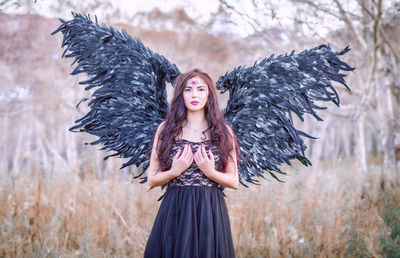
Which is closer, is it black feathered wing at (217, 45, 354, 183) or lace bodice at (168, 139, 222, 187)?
lace bodice at (168, 139, 222, 187)

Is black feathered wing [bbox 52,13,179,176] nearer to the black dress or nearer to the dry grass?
the black dress

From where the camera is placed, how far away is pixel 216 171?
6.86ft

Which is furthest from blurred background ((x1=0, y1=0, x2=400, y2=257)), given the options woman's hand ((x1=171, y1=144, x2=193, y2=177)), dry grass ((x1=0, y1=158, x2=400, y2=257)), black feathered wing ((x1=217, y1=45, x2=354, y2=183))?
woman's hand ((x1=171, y1=144, x2=193, y2=177))

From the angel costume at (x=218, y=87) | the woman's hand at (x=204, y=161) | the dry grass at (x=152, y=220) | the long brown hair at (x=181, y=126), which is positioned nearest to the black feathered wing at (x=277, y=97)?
the angel costume at (x=218, y=87)

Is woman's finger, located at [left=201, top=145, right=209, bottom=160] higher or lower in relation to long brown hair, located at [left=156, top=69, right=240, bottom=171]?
lower

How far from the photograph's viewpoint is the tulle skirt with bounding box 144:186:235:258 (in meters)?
2.03

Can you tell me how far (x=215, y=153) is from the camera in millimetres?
2199

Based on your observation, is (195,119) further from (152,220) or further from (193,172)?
(152,220)

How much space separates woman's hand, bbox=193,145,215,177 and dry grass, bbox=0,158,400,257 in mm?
1698

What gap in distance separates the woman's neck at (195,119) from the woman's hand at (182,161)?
0.72ft

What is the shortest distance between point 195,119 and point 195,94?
183mm

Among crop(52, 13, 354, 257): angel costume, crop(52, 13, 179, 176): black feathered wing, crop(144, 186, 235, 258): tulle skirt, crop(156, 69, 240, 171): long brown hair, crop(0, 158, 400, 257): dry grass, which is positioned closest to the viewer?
crop(144, 186, 235, 258): tulle skirt

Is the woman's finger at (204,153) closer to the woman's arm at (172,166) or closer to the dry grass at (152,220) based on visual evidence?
the woman's arm at (172,166)

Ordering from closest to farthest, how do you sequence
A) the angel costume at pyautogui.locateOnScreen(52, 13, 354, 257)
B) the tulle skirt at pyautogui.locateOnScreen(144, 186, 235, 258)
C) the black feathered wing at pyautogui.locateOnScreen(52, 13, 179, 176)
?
the tulle skirt at pyautogui.locateOnScreen(144, 186, 235, 258)
the angel costume at pyautogui.locateOnScreen(52, 13, 354, 257)
the black feathered wing at pyautogui.locateOnScreen(52, 13, 179, 176)
